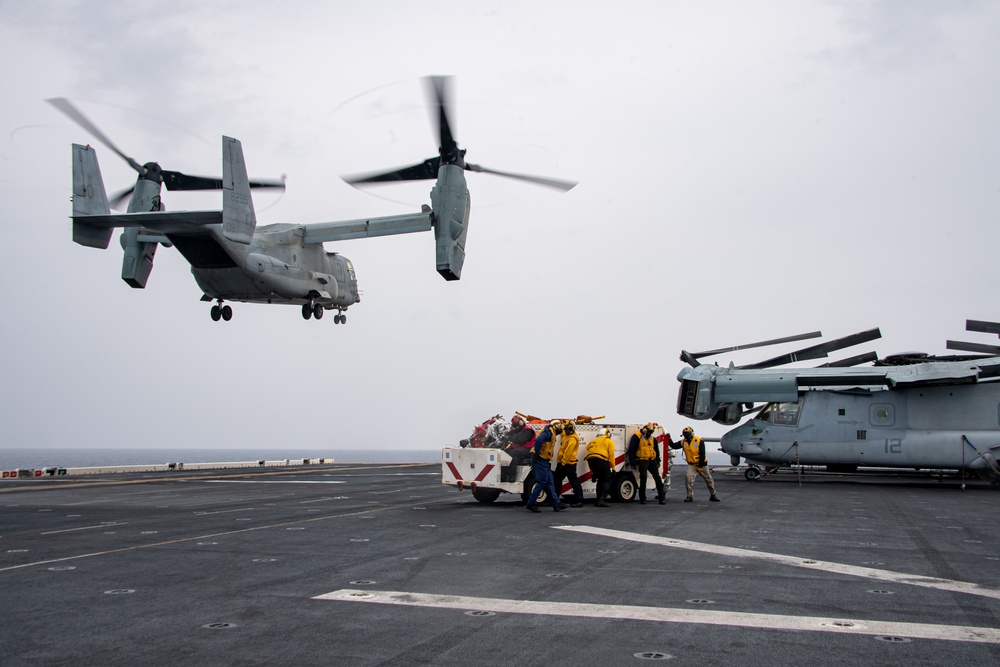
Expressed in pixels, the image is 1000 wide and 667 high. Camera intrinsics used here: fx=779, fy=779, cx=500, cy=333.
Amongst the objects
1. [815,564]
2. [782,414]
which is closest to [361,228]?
[782,414]

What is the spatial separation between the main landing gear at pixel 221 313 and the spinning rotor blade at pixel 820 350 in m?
25.5

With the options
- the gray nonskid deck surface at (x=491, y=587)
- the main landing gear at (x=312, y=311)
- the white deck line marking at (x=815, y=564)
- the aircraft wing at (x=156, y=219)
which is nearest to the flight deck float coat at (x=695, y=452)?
the gray nonskid deck surface at (x=491, y=587)

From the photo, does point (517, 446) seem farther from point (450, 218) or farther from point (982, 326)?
point (982, 326)

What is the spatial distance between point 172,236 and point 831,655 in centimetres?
3326

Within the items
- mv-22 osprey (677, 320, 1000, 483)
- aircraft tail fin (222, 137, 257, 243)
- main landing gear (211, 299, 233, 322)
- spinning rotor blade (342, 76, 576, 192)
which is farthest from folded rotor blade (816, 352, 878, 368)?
main landing gear (211, 299, 233, 322)

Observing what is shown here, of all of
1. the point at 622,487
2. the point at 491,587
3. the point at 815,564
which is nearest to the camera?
the point at 491,587

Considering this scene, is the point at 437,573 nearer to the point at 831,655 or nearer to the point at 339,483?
the point at 831,655

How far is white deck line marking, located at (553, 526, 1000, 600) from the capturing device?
8.73 meters

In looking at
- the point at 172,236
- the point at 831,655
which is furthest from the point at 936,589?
the point at 172,236

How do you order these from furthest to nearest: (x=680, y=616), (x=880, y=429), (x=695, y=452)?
(x=880, y=429) < (x=695, y=452) < (x=680, y=616)

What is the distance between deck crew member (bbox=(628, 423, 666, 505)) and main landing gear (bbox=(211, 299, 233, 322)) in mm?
27193

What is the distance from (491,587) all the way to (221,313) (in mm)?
34810

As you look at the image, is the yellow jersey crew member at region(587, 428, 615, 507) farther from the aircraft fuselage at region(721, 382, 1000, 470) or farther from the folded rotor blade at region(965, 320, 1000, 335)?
the folded rotor blade at region(965, 320, 1000, 335)

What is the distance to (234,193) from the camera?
29.4m
